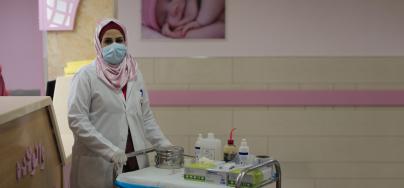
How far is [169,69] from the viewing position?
4.07m

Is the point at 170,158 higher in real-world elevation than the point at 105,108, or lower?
lower

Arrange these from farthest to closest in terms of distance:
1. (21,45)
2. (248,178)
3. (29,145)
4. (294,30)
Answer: (21,45) < (294,30) < (248,178) < (29,145)

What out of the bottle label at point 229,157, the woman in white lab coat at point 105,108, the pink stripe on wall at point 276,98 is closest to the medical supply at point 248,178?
the bottle label at point 229,157

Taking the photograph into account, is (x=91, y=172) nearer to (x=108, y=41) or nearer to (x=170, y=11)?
(x=108, y=41)

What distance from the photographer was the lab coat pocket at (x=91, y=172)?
2887 millimetres

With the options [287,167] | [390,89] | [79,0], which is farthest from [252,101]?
[79,0]

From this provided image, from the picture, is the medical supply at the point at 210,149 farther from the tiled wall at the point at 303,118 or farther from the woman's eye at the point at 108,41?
the tiled wall at the point at 303,118

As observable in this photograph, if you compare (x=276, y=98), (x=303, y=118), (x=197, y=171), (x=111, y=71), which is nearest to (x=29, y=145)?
(x=197, y=171)

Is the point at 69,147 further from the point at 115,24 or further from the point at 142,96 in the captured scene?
the point at 115,24

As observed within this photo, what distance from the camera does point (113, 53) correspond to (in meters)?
2.91

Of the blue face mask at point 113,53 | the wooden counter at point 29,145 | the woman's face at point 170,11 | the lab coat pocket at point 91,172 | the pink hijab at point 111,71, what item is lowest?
the lab coat pocket at point 91,172

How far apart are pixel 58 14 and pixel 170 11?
1009mm

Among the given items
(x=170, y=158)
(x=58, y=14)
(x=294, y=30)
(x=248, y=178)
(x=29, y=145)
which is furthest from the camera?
(x=58, y=14)

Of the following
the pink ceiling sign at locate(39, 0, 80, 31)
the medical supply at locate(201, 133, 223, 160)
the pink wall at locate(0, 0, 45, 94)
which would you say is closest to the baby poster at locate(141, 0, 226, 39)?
the pink ceiling sign at locate(39, 0, 80, 31)
